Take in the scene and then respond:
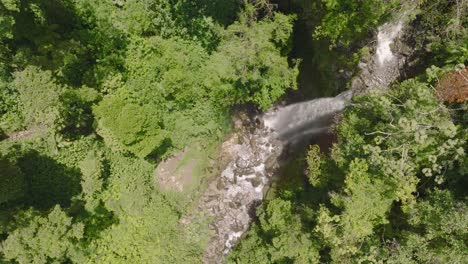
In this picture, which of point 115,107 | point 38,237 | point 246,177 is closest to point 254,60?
point 115,107

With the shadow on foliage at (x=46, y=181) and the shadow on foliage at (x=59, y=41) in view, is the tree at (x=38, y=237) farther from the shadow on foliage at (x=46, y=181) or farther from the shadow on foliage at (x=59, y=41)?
the shadow on foliage at (x=59, y=41)

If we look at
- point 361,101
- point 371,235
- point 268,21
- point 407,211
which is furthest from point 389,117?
point 268,21

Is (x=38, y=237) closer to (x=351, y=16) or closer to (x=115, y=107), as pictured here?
(x=115, y=107)

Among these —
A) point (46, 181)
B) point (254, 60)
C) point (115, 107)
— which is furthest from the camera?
point (46, 181)

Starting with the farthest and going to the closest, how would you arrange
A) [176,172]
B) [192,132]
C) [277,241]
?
1. [176,172]
2. [192,132]
3. [277,241]

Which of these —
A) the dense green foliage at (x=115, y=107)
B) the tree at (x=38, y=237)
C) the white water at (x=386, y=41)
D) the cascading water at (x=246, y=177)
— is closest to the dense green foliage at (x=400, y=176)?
the white water at (x=386, y=41)

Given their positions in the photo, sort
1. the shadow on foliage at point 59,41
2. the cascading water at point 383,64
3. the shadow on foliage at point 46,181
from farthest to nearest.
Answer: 1. the shadow on foliage at point 46,181
2. the cascading water at point 383,64
3. the shadow on foliage at point 59,41
